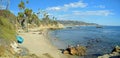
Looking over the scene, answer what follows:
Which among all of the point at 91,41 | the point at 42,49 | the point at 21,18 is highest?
the point at 21,18

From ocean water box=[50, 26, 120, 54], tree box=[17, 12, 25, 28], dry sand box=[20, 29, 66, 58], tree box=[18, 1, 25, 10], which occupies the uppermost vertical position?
tree box=[18, 1, 25, 10]

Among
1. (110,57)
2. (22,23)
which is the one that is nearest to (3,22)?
(110,57)

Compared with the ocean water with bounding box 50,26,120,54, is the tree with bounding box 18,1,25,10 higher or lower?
higher

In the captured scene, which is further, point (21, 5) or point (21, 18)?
point (21, 18)

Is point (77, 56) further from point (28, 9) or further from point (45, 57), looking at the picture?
point (28, 9)

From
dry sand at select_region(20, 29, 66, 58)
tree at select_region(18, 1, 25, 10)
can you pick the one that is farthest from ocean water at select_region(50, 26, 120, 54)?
tree at select_region(18, 1, 25, 10)

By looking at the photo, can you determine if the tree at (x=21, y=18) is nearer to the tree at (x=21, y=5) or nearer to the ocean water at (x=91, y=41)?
the tree at (x=21, y=5)

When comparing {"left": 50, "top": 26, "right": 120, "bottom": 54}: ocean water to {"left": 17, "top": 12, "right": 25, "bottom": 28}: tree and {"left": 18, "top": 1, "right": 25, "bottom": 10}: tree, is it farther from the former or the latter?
{"left": 17, "top": 12, "right": 25, "bottom": 28}: tree

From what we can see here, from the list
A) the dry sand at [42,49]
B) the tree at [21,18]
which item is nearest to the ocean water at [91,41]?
the dry sand at [42,49]

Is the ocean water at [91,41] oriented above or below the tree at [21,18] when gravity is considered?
below

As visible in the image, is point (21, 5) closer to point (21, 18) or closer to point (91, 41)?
point (21, 18)

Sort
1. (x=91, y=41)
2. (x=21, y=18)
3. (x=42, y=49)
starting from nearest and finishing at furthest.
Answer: (x=42, y=49)
(x=91, y=41)
(x=21, y=18)

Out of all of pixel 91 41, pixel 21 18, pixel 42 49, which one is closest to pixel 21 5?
pixel 21 18

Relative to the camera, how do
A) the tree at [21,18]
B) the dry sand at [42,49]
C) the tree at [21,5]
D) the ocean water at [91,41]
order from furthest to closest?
1. the tree at [21,18]
2. the tree at [21,5]
3. the ocean water at [91,41]
4. the dry sand at [42,49]
